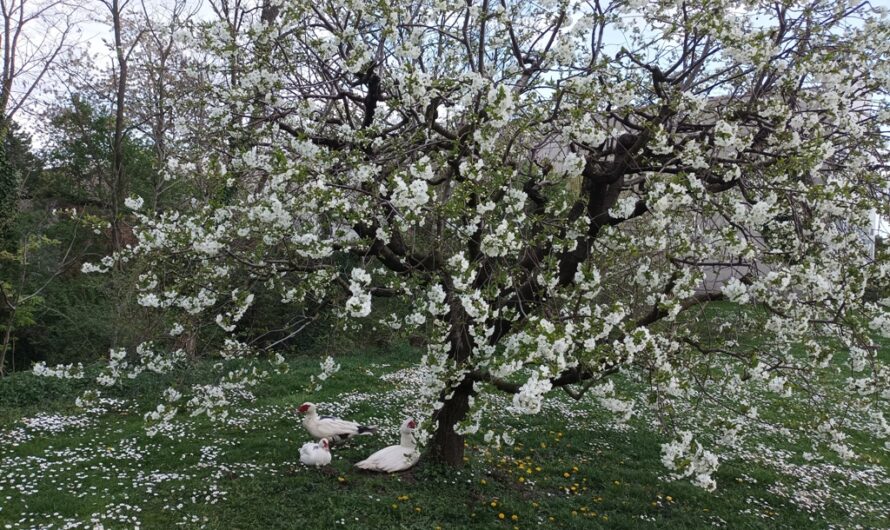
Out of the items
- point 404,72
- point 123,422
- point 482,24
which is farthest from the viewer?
point 123,422

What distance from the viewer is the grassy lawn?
4746 millimetres

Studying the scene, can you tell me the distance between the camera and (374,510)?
475 cm

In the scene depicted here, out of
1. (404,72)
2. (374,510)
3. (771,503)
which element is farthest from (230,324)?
(771,503)

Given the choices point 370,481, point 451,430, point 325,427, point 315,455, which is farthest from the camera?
point 325,427

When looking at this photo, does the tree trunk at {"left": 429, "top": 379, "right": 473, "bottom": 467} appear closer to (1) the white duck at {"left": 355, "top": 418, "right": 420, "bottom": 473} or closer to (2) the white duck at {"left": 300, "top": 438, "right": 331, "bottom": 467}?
(1) the white duck at {"left": 355, "top": 418, "right": 420, "bottom": 473}

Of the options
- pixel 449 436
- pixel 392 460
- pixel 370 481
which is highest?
pixel 449 436

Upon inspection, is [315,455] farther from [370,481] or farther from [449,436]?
[449,436]

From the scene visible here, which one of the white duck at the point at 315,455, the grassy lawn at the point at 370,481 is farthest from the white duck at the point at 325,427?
the white duck at the point at 315,455

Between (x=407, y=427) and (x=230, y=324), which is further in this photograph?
(x=407, y=427)

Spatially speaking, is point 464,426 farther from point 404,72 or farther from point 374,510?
point 404,72

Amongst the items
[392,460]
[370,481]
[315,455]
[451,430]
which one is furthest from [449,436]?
[315,455]

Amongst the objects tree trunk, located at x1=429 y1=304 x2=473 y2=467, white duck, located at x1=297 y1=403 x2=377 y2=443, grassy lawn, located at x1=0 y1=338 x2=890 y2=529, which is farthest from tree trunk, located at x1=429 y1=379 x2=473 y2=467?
white duck, located at x1=297 y1=403 x2=377 y2=443

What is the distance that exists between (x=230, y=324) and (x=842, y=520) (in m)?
5.61

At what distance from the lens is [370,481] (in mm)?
5301
